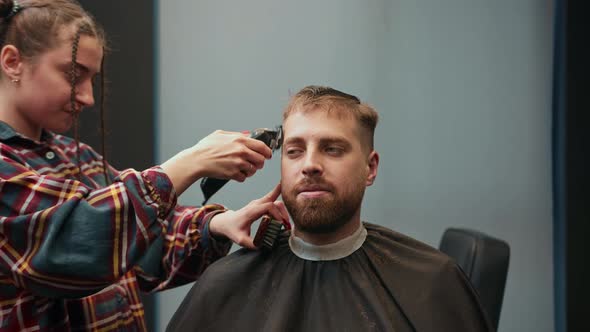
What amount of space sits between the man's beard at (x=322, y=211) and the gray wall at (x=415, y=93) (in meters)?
1.17

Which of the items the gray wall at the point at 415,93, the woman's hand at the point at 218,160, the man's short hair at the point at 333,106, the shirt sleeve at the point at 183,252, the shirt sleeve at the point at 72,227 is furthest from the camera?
the gray wall at the point at 415,93

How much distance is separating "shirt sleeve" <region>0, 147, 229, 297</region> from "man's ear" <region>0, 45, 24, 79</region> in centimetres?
23

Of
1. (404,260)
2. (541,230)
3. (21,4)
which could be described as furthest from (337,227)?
(541,230)

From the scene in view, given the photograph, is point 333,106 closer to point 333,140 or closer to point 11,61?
point 333,140

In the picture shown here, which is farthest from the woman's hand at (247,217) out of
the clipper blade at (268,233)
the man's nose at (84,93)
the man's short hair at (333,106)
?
the man's nose at (84,93)

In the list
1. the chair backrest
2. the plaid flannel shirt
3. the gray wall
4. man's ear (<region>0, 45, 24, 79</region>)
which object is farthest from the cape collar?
the gray wall

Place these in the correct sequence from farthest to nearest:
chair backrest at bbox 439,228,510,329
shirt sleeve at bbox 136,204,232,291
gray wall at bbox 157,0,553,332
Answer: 1. gray wall at bbox 157,0,553,332
2. chair backrest at bbox 439,228,510,329
3. shirt sleeve at bbox 136,204,232,291

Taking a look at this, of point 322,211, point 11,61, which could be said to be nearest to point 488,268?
point 322,211

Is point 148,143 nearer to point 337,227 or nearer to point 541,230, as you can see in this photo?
point 337,227

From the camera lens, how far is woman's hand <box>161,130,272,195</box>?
1271 millimetres

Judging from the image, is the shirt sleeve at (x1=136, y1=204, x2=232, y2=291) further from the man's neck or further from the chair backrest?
the chair backrest

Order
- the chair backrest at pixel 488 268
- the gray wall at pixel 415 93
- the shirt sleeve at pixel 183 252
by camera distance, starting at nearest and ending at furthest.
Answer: the shirt sleeve at pixel 183 252, the chair backrest at pixel 488 268, the gray wall at pixel 415 93

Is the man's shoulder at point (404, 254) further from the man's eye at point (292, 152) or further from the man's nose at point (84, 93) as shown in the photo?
the man's nose at point (84, 93)

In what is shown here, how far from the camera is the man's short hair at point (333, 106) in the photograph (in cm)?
148
